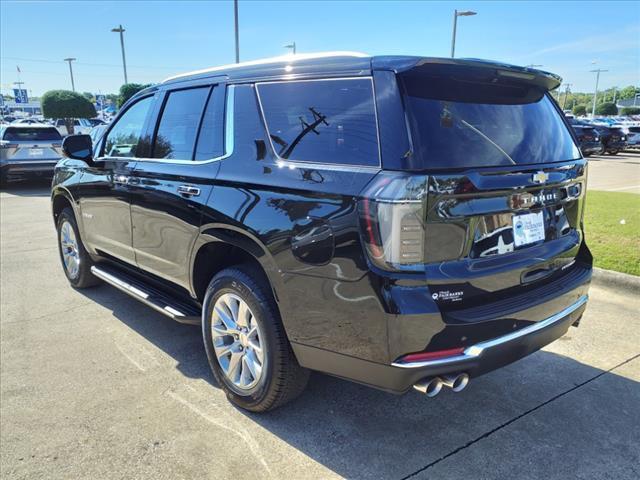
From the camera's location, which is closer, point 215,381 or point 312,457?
point 312,457

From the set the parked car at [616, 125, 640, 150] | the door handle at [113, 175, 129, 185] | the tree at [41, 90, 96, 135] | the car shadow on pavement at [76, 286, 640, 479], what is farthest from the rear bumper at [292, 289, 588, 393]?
the tree at [41, 90, 96, 135]

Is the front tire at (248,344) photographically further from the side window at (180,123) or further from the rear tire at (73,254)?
the rear tire at (73,254)

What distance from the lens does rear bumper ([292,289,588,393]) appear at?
7.34 ft

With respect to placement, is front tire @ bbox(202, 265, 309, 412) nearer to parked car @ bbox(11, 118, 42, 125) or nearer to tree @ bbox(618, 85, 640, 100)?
parked car @ bbox(11, 118, 42, 125)

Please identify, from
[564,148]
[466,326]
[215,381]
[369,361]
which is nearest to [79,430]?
[215,381]

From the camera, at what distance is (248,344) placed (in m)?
2.96

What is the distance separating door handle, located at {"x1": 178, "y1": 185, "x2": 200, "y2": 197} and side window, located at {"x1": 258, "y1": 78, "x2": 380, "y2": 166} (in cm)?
67

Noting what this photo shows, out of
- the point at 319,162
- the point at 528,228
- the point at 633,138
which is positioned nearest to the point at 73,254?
the point at 319,162

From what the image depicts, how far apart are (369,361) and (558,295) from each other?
116 centimetres

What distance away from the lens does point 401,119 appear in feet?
7.32

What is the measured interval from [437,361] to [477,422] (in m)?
0.94

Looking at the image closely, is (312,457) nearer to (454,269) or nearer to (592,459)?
(454,269)

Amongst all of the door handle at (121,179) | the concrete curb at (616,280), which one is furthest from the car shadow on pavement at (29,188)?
the concrete curb at (616,280)

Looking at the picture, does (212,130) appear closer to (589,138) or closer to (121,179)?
(121,179)
